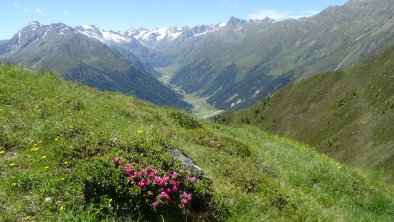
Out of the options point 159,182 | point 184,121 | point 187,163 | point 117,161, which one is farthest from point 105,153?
point 184,121

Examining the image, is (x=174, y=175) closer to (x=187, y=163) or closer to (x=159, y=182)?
(x=159, y=182)

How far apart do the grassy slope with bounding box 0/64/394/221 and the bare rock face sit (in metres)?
0.69

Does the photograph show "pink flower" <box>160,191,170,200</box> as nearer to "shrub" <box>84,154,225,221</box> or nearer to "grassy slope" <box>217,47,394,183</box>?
"shrub" <box>84,154,225,221</box>

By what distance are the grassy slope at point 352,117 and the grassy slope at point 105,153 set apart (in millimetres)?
84485

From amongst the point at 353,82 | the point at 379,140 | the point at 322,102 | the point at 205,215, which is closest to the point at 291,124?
the point at 322,102

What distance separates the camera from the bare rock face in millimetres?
12187

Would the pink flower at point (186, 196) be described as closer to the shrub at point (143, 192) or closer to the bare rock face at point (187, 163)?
the shrub at point (143, 192)

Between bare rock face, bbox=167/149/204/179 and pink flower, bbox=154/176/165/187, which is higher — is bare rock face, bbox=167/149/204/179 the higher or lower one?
the lower one

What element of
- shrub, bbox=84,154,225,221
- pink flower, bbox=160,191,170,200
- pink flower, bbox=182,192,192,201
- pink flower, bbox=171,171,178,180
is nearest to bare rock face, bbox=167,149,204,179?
shrub, bbox=84,154,225,221

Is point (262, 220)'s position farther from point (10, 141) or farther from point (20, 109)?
point (20, 109)

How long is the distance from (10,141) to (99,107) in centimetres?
615

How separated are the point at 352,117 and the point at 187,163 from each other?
5931 inches

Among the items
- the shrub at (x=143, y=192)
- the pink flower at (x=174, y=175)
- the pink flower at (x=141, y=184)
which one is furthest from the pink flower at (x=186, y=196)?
the pink flower at (x=141, y=184)

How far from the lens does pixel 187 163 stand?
1310 centimetres
